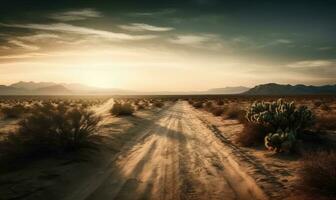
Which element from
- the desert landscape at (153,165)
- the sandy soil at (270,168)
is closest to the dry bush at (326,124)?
the desert landscape at (153,165)

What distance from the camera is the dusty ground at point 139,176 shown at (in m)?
6.99

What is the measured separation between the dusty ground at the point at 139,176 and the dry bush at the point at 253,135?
884 mm

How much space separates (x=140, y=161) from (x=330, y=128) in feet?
33.5

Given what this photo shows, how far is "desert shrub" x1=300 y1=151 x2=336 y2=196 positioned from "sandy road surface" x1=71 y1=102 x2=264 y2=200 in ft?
3.58

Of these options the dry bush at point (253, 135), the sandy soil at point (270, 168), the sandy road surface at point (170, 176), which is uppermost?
the dry bush at point (253, 135)

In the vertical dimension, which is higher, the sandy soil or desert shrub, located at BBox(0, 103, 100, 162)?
desert shrub, located at BBox(0, 103, 100, 162)

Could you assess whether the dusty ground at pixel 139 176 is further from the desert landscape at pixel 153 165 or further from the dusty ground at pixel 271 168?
the dusty ground at pixel 271 168

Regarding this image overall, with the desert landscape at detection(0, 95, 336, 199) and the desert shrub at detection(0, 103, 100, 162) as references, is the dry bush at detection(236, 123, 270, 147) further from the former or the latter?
the desert shrub at detection(0, 103, 100, 162)

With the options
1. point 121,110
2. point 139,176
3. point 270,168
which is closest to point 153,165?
point 139,176

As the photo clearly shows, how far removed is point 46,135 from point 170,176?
390 centimetres

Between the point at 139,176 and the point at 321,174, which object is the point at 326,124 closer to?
the point at 321,174

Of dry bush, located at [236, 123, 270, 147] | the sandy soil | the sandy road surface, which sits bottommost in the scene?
the sandy road surface

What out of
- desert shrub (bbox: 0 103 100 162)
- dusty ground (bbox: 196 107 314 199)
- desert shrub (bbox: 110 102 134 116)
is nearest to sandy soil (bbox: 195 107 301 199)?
dusty ground (bbox: 196 107 314 199)

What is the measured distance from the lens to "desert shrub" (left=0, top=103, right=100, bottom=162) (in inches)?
362
